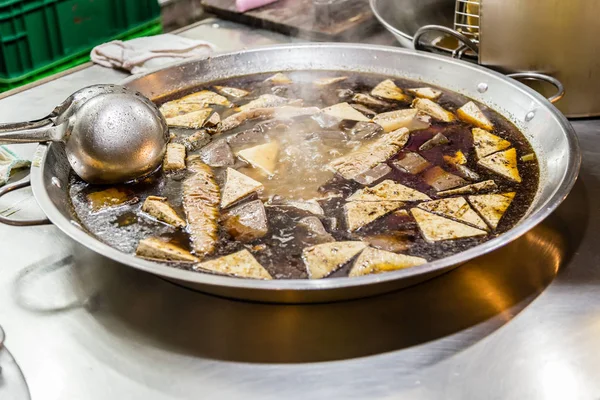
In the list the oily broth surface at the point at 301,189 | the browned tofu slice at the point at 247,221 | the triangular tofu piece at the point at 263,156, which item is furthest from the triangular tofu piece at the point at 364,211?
the triangular tofu piece at the point at 263,156

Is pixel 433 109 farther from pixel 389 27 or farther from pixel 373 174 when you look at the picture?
pixel 389 27

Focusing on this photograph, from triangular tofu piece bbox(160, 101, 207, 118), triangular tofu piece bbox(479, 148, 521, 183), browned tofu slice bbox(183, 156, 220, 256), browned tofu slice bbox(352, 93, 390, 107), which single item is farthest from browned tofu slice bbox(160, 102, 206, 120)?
triangular tofu piece bbox(479, 148, 521, 183)

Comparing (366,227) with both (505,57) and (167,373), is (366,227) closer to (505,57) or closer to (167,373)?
(167,373)

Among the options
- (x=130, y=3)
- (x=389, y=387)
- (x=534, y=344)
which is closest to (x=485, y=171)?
(x=534, y=344)

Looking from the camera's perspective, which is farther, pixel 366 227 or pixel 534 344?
pixel 366 227

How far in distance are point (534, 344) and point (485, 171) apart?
0.76 m

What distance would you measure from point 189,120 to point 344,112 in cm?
64

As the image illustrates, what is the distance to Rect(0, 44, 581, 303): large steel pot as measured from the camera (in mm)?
1361

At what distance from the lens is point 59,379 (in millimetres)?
1394

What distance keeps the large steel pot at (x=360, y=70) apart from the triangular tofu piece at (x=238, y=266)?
75mm

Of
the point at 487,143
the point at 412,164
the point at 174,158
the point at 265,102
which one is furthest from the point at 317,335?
the point at 265,102

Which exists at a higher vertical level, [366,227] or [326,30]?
[326,30]

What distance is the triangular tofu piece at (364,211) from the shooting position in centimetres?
179

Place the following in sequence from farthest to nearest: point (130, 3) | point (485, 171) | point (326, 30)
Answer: point (130, 3) → point (326, 30) → point (485, 171)
